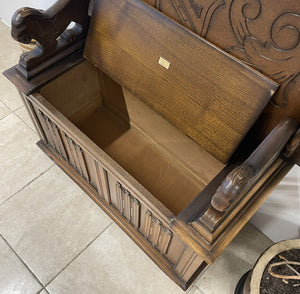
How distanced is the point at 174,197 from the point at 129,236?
332mm

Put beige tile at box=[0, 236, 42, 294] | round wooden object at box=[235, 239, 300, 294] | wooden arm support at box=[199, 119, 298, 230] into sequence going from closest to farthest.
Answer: wooden arm support at box=[199, 119, 298, 230], round wooden object at box=[235, 239, 300, 294], beige tile at box=[0, 236, 42, 294]

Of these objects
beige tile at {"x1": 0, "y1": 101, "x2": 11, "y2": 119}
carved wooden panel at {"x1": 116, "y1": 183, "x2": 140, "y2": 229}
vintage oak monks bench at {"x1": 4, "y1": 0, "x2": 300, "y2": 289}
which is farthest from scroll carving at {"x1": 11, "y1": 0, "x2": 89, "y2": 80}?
beige tile at {"x1": 0, "y1": 101, "x2": 11, "y2": 119}

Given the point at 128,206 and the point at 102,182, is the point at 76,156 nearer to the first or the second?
the point at 102,182

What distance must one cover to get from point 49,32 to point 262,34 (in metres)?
0.81

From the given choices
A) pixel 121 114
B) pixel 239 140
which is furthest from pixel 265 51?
pixel 121 114

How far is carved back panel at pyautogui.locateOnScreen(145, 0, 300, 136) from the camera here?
0.80 metres

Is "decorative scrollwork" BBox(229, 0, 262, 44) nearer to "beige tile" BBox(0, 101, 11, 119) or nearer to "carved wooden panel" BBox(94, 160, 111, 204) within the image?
"carved wooden panel" BBox(94, 160, 111, 204)

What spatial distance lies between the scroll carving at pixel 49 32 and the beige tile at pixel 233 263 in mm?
1251

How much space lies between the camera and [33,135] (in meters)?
1.90

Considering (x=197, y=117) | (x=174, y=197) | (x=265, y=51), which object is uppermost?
(x=265, y=51)

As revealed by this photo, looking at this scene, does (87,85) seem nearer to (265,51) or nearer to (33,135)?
(33,135)

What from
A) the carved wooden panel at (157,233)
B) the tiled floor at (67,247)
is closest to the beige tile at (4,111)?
the tiled floor at (67,247)

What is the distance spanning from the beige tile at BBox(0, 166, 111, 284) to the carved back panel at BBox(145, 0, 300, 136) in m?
1.07

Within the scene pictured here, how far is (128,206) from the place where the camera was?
1267mm
